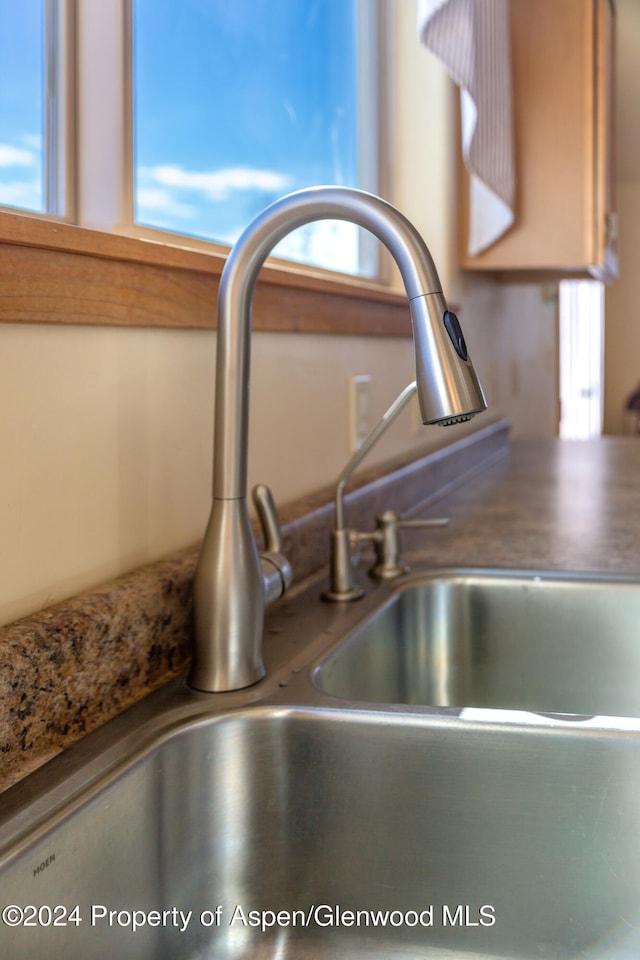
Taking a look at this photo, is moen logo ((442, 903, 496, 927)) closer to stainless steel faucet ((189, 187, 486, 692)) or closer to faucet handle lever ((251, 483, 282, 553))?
stainless steel faucet ((189, 187, 486, 692))

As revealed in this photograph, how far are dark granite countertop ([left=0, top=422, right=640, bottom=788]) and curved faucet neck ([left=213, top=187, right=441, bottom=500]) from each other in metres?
0.12

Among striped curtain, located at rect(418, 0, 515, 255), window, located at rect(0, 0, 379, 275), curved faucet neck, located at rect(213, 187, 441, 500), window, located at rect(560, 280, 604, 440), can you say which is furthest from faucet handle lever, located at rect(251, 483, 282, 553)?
window, located at rect(560, 280, 604, 440)

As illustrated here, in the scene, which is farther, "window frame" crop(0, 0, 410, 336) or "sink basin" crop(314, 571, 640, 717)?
"sink basin" crop(314, 571, 640, 717)

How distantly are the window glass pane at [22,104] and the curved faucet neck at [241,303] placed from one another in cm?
20

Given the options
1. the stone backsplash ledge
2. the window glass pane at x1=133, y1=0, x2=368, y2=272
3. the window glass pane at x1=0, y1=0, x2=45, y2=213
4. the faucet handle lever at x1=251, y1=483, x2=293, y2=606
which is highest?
the window glass pane at x1=133, y1=0, x2=368, y2=272

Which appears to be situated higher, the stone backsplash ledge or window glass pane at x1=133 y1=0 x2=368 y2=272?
window glass pane at x1=133 y1=0 x2=368 y2=272

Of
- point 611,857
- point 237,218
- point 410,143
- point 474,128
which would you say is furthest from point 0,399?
point 410,143

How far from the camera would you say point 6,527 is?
2.05 ft

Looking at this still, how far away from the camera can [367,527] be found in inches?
51.0

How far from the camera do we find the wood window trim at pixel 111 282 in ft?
2.01

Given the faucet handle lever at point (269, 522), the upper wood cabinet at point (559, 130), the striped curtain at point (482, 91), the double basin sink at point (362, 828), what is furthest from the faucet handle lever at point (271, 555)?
the upper wood cabinet at point (559, 130)

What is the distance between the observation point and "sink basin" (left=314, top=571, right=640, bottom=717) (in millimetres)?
1015

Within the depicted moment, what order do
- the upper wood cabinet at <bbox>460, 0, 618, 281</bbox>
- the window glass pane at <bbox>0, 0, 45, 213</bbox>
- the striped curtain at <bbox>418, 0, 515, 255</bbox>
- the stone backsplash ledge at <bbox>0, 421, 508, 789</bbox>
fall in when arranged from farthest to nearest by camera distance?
1. the upper wood cabinet at <bbox>460, 0, 618, 281</bbox>
2. the striped curtain at <bbox>418, 0, 515, 255</bbox>
3. the window glass pane at <bbox>0, 0, 45, 213</bbox>
4. the stone backsplash ledge at <bbox>0, 421, 508, 789</bbox>

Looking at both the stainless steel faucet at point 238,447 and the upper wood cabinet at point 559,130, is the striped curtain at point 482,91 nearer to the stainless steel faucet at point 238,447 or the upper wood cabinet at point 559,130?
the upper wood cabinet at point 559,130
